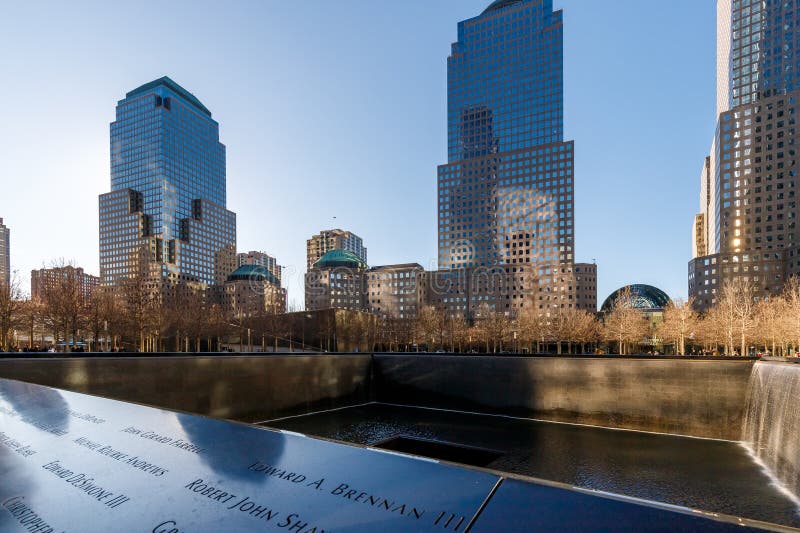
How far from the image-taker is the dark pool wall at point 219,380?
50.4 feet

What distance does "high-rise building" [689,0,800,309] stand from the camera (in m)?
116

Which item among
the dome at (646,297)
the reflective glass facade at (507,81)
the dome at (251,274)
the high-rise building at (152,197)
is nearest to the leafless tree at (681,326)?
the reflective glass facade at (507,81)

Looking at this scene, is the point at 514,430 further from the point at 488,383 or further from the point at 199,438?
the point at 199,438

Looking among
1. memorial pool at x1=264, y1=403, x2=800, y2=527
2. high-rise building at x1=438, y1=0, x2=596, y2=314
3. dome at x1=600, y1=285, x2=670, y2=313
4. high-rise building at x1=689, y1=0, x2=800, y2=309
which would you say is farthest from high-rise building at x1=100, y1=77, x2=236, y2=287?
high-rise building at x1=689, y1=0, x2=800, y2=309

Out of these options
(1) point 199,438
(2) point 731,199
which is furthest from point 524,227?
(1) point 199,438

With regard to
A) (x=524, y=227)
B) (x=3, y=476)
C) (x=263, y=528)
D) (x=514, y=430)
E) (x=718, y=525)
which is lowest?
(x=514, y=430)

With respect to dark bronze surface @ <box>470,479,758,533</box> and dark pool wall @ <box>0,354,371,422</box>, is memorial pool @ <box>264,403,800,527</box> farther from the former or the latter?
dark bronze surface @ <box>470,479,758,533</box>

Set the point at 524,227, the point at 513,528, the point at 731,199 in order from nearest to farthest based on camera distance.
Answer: the point at 513,528 < the point at 731,199 < the point at 524,227

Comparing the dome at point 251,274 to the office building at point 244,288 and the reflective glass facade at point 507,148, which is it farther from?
the reflective glass facade at point 507,148

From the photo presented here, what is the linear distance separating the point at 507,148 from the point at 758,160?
71691 mm

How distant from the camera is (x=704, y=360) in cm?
2181

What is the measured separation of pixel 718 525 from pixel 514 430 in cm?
2189

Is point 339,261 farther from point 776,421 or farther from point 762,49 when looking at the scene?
point 776,421

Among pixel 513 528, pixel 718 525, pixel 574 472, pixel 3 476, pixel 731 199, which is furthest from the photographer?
pixel 731 199
